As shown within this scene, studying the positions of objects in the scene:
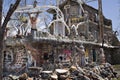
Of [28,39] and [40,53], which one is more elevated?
[28,39]

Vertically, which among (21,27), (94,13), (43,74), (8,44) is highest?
(94,13)

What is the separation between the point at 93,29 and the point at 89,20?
1708mm

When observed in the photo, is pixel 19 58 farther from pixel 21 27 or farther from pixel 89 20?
pixel 89 20

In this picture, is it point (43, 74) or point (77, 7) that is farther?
point (77, 7)

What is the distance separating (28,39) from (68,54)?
4783 millimetres

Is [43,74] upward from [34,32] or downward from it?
downward

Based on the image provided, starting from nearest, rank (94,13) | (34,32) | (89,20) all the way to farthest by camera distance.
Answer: (34,32), (89,20), (94,13)

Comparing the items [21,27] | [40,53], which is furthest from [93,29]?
[40,53]

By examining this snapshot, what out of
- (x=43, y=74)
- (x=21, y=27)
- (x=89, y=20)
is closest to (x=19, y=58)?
(x=43, y=74)

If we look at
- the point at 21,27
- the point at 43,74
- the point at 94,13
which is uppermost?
the point at 94,13

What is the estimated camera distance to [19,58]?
72.1ft

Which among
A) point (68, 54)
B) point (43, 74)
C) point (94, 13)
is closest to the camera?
point (43, 74)

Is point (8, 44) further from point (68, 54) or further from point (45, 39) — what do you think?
point (68, 54)

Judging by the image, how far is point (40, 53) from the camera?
22.8 meters
